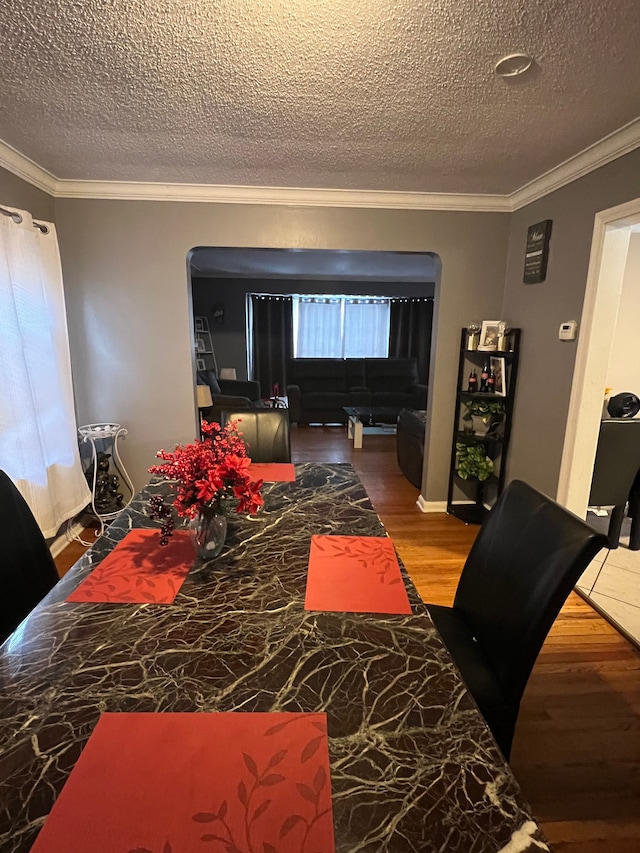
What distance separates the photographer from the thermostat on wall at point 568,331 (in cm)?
242

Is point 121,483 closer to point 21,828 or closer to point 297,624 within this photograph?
point 297,624

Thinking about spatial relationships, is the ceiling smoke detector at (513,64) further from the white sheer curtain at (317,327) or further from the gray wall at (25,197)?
the white sheer curtain at (317,327)

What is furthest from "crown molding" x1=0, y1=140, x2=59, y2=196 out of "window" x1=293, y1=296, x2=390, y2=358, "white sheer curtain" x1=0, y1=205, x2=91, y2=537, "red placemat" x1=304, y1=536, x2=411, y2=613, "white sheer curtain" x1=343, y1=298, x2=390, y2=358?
"white sheer curtain" x1=343, y1=298, x2=390, y2=358

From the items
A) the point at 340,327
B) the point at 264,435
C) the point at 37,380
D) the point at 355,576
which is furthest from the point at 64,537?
the point at 340,327

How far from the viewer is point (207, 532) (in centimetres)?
127

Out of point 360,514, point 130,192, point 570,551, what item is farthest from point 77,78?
point 570,551

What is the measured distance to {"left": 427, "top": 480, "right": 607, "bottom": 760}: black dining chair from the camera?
1081 millimetres

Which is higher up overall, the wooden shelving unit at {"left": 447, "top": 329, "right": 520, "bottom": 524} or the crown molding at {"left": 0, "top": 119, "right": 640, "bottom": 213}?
the crown molding at {"left": 0, "top": 119, "right": 640, "bottom": 213}

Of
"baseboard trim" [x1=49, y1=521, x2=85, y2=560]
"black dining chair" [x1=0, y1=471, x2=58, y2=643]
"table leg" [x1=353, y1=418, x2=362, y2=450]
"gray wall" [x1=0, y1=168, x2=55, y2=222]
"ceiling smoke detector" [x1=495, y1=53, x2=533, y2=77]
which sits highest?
"ceiling smoke detector" [x1=495, y1=53, x2=533, y2=77]

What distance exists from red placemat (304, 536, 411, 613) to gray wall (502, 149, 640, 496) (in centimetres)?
174

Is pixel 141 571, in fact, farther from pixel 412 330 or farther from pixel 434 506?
pixel 412 330

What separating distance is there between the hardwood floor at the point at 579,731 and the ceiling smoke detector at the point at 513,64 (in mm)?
2311

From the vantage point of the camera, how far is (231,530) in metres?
1.48

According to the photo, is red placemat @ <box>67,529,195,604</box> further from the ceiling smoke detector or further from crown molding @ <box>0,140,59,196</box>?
crown molding @ <box>0,140,59,196</box>
